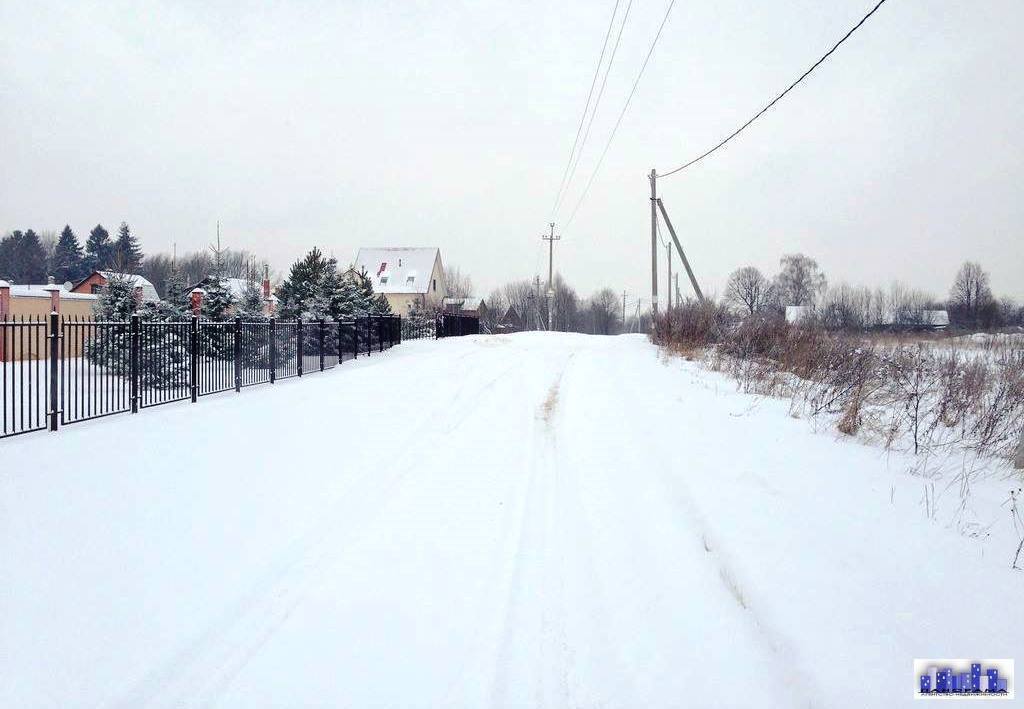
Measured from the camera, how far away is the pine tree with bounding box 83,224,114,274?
75.6 meters

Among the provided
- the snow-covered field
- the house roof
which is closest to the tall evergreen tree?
the house roof

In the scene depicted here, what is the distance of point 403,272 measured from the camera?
59875 millimetres

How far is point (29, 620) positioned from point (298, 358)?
10.9 metres

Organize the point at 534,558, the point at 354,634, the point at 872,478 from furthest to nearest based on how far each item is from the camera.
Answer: the point at 872,478
the point at 534,558
the point at 354,634

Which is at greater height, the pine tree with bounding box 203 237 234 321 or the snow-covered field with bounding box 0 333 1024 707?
the pine tree with bounding box 203 237 234 321

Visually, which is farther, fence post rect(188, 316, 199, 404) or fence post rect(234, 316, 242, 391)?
fence post rect(234, 316, 242, 391)

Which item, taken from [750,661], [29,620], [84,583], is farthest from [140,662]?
[750,661]

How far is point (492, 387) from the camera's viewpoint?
1152 centimetres

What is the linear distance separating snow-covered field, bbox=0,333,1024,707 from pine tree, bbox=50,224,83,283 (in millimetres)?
84187

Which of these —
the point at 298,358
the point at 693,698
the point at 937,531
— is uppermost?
the point at 298,358

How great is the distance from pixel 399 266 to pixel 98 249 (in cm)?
4776

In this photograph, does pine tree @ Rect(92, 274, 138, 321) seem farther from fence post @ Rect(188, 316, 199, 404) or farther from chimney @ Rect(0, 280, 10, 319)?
chimney @ Rect(0, 280, 10, 319)

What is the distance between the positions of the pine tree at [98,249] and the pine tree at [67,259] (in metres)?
0.98

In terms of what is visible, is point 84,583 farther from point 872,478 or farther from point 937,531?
point 872,478
